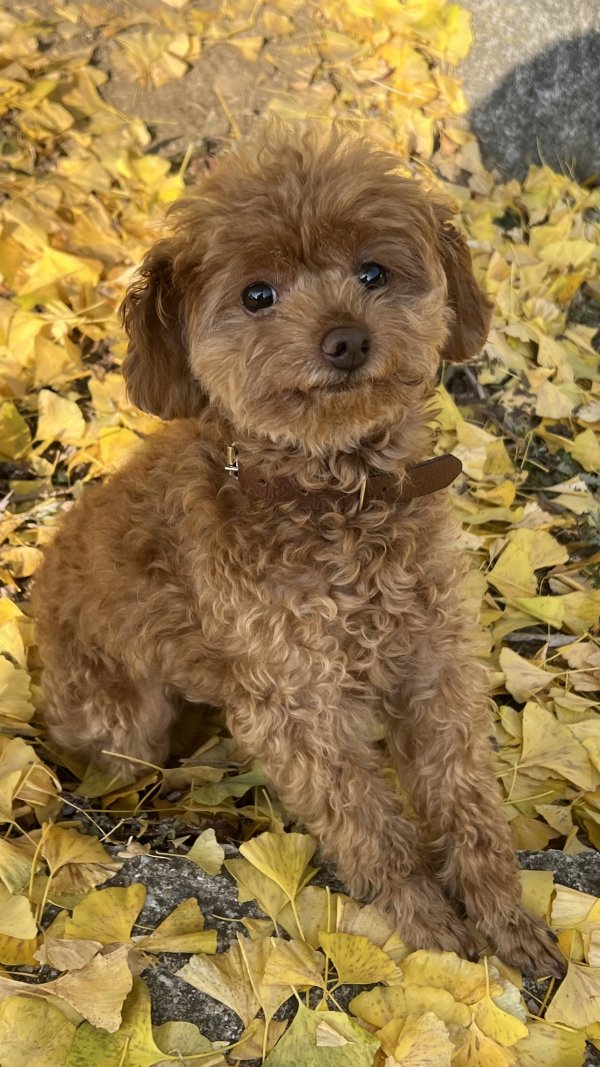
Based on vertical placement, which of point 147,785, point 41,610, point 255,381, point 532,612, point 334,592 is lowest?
point 147,785

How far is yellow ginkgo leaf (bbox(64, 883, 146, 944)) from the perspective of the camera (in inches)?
81.0

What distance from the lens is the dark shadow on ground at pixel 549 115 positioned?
4.29 metres

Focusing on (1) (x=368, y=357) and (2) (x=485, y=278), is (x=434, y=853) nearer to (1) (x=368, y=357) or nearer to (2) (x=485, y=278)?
(1) (x=368, y=357)

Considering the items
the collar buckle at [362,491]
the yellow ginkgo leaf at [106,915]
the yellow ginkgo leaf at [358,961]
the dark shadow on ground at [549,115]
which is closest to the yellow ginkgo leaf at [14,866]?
the yellow ginkgo leaf at [106,915]

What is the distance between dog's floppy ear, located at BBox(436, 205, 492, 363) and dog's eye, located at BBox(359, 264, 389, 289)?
0.23 m

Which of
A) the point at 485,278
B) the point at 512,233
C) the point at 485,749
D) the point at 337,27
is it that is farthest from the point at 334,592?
the point at 337,27

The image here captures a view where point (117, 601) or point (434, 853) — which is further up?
point (117, 601)

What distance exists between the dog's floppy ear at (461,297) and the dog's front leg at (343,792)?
35.9 inches

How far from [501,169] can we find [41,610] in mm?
3165

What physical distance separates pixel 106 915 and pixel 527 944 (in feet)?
3.21

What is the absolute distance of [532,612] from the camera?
2.90 m

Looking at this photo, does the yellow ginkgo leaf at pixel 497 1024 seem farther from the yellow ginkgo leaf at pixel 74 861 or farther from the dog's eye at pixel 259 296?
the dog's eye at pixel 259 296

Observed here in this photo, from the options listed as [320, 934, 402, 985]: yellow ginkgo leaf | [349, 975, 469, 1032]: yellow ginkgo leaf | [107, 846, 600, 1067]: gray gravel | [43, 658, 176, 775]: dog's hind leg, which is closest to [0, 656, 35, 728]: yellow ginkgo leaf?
[43, 658, 176, 775]: dog's hind leg

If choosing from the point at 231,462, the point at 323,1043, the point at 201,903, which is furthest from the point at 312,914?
the point at 231,462
